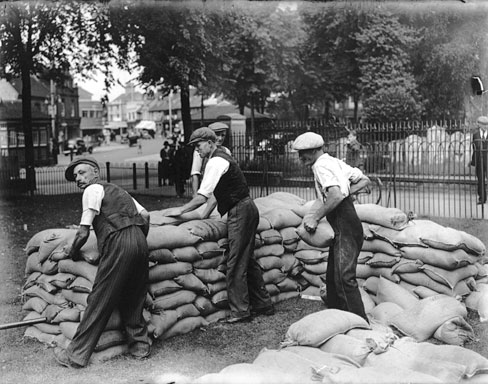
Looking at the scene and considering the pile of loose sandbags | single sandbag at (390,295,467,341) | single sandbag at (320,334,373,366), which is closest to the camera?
the pile of loose sandbags

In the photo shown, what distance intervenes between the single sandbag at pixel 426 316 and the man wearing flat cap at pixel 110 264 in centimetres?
207

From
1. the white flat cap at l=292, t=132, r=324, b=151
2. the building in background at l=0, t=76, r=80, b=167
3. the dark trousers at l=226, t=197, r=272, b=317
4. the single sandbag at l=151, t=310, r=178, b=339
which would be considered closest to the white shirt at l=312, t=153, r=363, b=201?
the white flat cap at l=292, t=132, r=324, b=151

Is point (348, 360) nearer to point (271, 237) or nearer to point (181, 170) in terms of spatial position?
point (271, 237)

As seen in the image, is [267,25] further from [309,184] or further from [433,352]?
[433,352]

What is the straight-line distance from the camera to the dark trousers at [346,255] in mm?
5176

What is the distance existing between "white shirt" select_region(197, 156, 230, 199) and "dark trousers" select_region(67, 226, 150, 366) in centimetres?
96

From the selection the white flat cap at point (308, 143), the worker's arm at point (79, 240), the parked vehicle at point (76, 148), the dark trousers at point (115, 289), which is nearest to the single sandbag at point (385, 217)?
the white flat cap at point (308, 143)

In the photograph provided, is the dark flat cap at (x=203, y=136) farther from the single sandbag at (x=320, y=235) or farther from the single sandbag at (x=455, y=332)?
the single sandbag at (x=455, y=332)

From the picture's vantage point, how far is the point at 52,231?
561 cm

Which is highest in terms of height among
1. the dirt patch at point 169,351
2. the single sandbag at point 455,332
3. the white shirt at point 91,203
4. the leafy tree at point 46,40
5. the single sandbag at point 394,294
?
the leafy tree at point 46,40

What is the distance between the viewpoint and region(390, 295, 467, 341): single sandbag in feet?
16.4

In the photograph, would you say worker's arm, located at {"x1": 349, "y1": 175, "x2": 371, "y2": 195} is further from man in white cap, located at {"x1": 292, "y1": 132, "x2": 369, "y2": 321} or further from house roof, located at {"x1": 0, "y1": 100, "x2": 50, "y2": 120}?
house roof, located at {"x1": 0, "y1": 100, "x2": 50, "y2": 120}

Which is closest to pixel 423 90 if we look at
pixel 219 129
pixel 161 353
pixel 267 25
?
pixel 267 25

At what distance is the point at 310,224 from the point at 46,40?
592 inches
